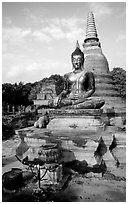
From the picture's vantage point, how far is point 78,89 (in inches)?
274

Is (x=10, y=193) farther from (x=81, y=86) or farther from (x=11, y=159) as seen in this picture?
(x=81, y=86)

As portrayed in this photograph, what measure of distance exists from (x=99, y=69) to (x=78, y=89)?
1468 centimetres

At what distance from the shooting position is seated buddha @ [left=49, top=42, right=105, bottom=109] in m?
6.40

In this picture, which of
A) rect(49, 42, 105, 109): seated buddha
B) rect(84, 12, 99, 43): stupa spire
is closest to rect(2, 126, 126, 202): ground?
rect(49, 42, 105, 109): seated buddha

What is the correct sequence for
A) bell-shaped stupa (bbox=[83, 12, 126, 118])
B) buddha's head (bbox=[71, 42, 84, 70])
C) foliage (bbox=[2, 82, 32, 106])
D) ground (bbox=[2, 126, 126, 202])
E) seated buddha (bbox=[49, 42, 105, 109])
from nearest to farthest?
ground (bbox=[2, 126, 126, 202]) → seated buddha (bbox=[49, 42, 105, 109]) → buddha's head (bbox=[71, 42, 84, 70]) → bell-shaped stupa (bbox=[83, 12, 126, 118]) → foliage (bbox=[2, 82, 32, 106])

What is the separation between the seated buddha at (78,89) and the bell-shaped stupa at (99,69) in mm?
9829

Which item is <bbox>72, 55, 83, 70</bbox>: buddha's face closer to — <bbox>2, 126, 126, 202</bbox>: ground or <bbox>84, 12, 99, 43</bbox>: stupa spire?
<bbox>2, 126, 126, 202</bbox>: ground

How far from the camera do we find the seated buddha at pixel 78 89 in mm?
6399

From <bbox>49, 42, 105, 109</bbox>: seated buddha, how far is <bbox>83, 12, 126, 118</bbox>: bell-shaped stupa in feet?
32.2

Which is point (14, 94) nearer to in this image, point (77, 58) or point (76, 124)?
point (77, 58)

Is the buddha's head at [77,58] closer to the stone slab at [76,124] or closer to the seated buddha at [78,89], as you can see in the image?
the seated buddha at [78,89]

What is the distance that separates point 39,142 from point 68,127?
1355 mm

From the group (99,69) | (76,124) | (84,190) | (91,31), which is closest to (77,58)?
(76,124)

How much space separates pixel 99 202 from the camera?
3.54 meters
